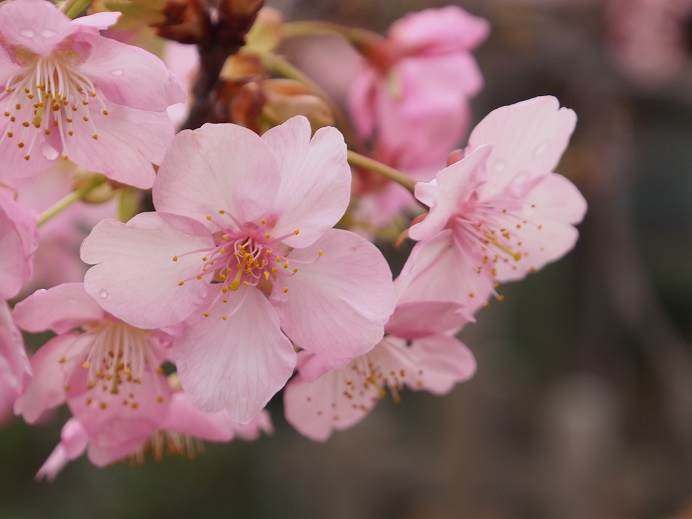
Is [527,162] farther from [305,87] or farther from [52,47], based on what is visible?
[52,47]

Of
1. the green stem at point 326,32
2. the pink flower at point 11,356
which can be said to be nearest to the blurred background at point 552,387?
the green stem at point 326,32

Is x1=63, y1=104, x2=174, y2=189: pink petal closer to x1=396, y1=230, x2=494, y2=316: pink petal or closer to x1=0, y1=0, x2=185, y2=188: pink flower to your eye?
x1=0, y1=0, x2=185, y2=188: pink flower

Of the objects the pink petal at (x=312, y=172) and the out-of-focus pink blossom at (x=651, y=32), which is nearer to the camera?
the pink petal at (x=312, y=172)

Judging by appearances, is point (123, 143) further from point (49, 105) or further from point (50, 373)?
point (50, 373)

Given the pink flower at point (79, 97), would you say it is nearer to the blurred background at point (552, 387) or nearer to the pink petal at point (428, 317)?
the pink petal at point (428, 317)

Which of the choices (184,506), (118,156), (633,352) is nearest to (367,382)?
(118,156)

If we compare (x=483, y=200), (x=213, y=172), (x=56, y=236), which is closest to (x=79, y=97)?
(x=213, y=172)

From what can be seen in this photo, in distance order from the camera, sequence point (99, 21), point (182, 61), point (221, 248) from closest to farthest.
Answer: point (99, 21) → point (221, 248) → point (182, 61)

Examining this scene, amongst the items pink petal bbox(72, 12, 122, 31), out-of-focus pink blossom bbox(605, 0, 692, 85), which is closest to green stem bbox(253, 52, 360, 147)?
pink petal bbox(72, 12, 122, 31)
